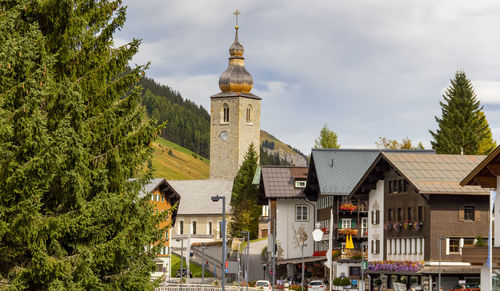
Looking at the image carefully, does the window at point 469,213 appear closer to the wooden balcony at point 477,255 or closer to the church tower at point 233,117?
the wooden balcony at point 477,255

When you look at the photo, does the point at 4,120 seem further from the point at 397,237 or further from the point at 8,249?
the point at 397,237

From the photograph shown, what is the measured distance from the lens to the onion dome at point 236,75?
16812cm

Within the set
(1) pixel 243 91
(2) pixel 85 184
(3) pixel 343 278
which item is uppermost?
(1) pixel 243 91

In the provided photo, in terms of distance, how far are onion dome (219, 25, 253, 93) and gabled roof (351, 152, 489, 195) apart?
4071 inches

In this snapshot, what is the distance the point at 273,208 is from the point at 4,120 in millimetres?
76294

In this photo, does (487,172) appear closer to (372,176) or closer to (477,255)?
(477,255)

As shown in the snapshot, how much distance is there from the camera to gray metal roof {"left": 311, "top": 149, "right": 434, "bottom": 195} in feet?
268

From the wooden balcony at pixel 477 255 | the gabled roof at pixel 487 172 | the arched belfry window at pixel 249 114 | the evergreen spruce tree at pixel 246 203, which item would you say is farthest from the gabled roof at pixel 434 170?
the arched belfry window at pixel 249 114

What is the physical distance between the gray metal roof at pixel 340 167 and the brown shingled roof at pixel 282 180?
8984mm

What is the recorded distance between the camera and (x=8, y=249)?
74.8ft

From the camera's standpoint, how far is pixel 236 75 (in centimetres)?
16800

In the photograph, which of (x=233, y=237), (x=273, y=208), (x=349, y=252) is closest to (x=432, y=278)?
(x=349, y=252)

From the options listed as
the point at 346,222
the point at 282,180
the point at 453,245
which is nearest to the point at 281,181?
the point at 282,180

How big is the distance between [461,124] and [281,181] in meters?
20.5
